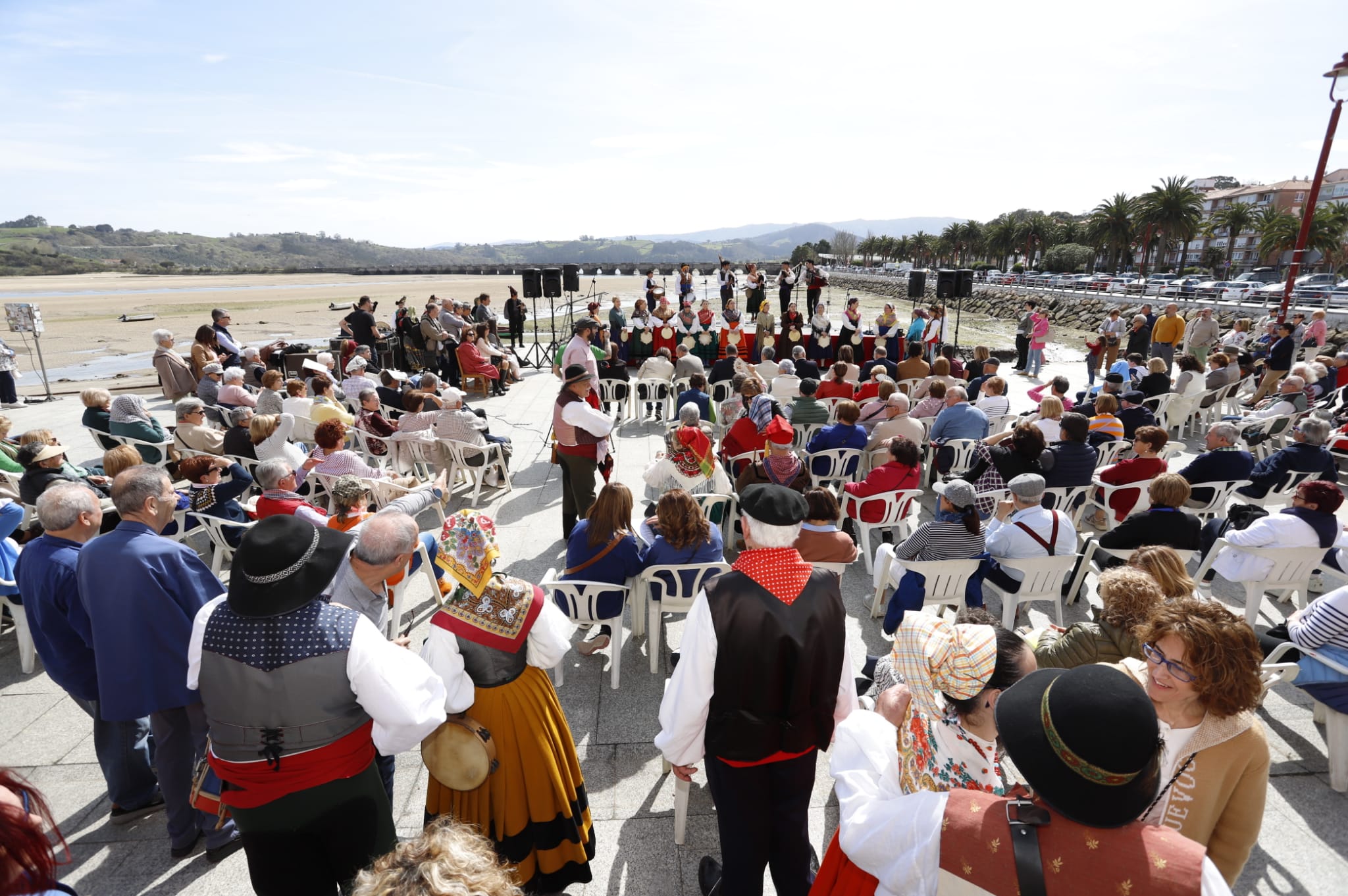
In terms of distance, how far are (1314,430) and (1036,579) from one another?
2.88 meters

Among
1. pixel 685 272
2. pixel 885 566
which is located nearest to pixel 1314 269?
pixel 685 272

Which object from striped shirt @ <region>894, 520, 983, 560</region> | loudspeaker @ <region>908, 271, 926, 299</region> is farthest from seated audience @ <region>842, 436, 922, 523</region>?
loudspeaker @ <region>908, 271, 926, 299</region>

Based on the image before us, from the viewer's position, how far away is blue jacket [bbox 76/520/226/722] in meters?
2.47

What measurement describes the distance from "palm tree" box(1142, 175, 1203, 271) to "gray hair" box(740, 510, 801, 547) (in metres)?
53.2

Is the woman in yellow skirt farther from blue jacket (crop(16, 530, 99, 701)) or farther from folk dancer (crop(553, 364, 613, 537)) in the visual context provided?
folk dancer (crop(553, 364, 613, 537))

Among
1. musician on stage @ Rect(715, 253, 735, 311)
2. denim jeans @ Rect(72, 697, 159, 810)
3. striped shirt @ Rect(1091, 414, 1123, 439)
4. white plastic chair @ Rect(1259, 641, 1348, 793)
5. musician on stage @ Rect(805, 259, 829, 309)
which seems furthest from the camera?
musician on stage @ Rect(805, 259, 829, 309)

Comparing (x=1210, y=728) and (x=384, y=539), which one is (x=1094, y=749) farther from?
(x=384, y=539)

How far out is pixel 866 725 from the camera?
1737mm

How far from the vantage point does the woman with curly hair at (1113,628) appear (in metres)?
2.52

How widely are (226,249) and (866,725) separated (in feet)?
627

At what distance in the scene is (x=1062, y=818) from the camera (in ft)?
3.99

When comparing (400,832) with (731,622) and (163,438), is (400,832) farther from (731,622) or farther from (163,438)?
(163,438)

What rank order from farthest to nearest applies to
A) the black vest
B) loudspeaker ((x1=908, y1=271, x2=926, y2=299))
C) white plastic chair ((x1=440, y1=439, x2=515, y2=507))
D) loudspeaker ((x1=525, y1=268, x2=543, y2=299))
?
loudspeaker ((x1=525, y1=268, x2=543, y2=299)) → loudspeaker ((x1=908, y1=271, x2=926, y2=299)) → white plastic chair ((x1=440, y1=439, x2=515, y2=507)) → the black vest

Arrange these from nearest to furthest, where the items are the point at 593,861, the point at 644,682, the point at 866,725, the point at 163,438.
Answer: the point at 866,725 → the point at 593,861 → the point at 644,682 → the point at 163,438
